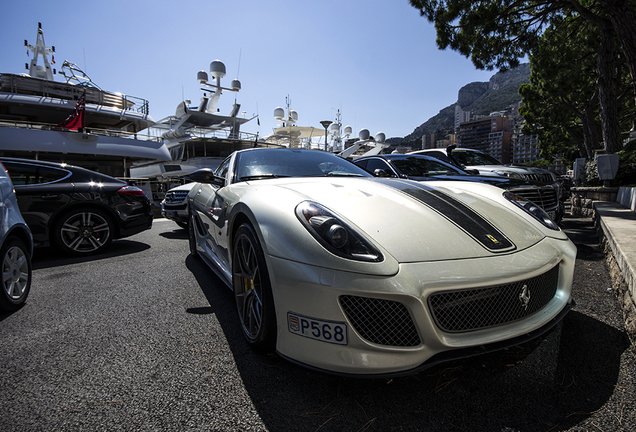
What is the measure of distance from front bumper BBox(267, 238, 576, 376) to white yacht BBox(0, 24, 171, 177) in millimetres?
16530

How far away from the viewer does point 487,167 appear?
7652 mm

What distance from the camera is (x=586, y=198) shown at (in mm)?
9000

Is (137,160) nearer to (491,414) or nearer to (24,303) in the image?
(24,303)

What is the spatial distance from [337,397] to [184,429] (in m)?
0.62

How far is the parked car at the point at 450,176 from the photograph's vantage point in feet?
16.0

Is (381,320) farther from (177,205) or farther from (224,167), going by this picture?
(177,205)

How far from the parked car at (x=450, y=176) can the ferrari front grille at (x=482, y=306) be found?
3183 mm

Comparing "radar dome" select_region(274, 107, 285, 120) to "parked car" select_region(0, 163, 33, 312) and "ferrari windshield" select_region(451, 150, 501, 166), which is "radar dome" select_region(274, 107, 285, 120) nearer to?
"ferrari windshield" select_region(451, 150, 501, 166)

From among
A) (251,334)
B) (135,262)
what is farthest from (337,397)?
(135,262)

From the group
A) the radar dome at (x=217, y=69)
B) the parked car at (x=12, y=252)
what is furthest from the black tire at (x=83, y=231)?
the radar dome at (x=217, y=69)

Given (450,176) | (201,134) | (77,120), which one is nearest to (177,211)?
(450,176)

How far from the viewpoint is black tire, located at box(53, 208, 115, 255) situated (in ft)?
14.2

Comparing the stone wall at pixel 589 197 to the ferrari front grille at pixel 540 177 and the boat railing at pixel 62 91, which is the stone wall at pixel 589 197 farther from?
the boat railing at pixel 62 91

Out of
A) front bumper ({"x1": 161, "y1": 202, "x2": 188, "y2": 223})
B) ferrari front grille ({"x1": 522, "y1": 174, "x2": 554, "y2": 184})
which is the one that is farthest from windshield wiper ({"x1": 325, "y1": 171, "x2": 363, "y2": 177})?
ferrari front grille ({"x1": 522, "y1": 174, "x2": 554, "y2": 184})
